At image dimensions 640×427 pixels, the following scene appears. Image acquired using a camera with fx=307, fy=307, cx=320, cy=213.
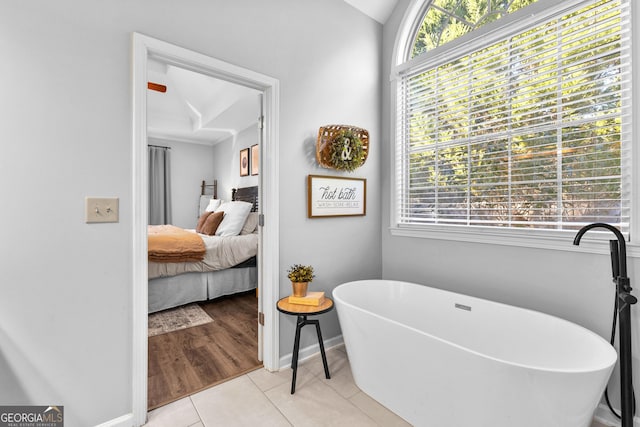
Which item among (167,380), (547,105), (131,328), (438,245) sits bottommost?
(167,380)

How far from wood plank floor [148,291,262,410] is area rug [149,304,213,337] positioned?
0.09 meters

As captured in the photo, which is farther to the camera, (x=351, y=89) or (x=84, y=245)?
(x=351, y=89)

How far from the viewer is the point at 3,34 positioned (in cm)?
127

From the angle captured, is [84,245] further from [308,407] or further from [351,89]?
[351,89]

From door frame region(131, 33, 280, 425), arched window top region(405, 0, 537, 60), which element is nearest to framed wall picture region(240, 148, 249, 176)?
door frame region(131, 33, 280, 425)

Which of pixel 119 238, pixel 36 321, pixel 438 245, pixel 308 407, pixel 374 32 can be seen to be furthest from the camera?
pixel 374 32

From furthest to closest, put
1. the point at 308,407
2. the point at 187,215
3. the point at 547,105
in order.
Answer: the point at 187,215
the point at 547,105
the point at 308,407

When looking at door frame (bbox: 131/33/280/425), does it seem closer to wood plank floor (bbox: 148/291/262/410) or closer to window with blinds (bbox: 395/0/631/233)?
wood plank floor (bbox: 148/291/262/410)

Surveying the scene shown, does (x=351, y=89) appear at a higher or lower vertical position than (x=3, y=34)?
higher

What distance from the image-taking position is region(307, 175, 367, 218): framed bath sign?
2301 millimetres

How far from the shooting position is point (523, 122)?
77.3 inches

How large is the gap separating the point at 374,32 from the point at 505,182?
5.65ft

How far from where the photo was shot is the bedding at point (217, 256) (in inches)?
124

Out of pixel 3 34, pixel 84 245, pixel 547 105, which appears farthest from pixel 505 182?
pixel 3 34
